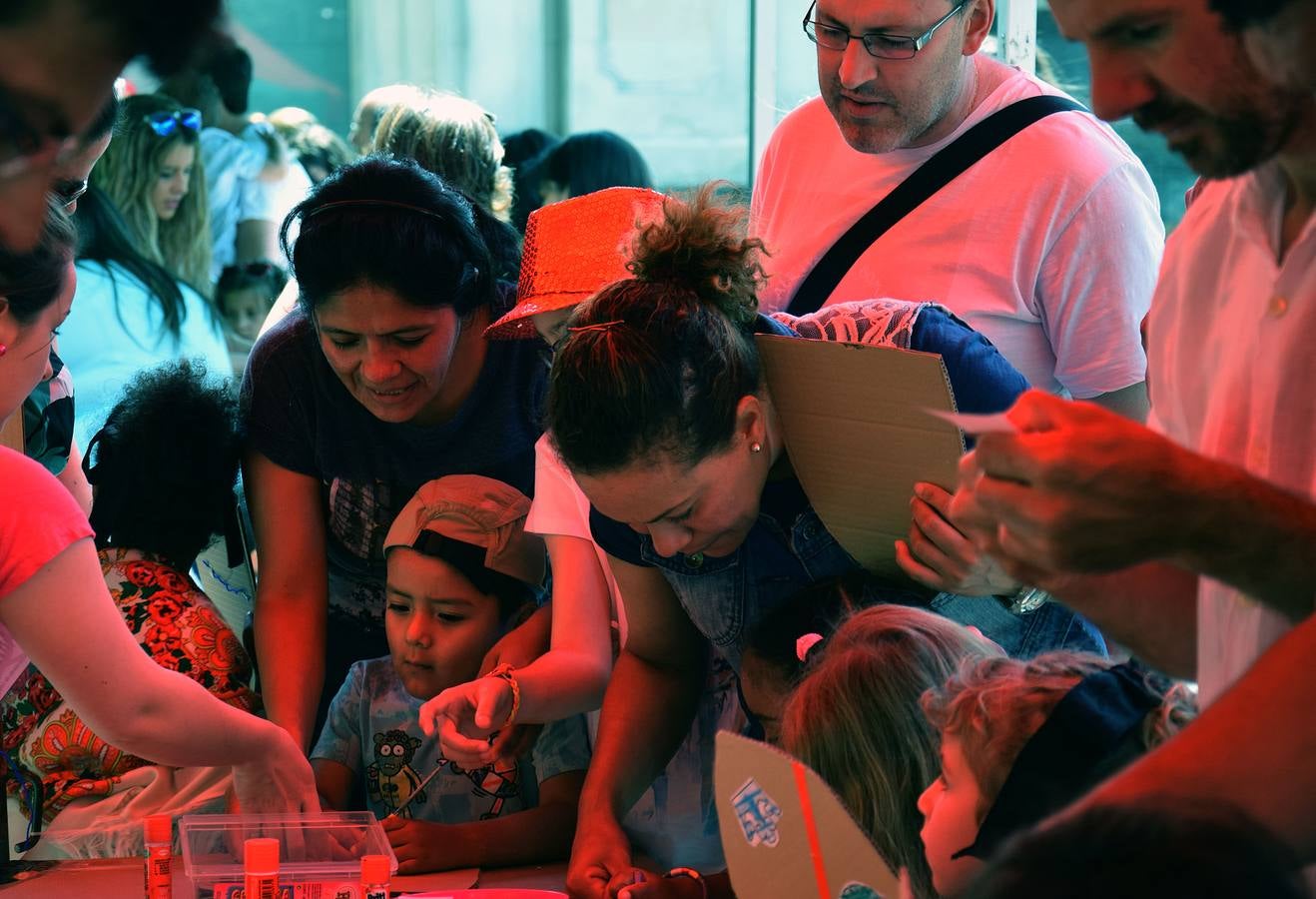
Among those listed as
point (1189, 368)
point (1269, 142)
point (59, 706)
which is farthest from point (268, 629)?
point (1269, 142)

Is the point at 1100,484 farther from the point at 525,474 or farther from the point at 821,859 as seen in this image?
the point at 525,474

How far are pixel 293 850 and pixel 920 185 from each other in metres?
1.24

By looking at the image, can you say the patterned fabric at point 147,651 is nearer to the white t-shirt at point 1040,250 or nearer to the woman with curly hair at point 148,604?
the woman with curly hair at point 148,604

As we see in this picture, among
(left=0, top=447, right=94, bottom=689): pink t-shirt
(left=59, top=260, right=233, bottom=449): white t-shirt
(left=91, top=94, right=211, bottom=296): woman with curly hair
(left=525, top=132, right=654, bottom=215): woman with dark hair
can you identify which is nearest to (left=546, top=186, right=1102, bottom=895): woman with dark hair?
(left=0, top=447, right=94, bottom=689): pink t-shirt

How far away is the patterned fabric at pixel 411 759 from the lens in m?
2.29

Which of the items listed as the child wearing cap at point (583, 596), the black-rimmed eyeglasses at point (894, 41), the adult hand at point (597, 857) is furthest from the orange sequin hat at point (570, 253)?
the adult hand at point (597, 857)

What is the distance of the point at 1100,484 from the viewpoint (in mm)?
935

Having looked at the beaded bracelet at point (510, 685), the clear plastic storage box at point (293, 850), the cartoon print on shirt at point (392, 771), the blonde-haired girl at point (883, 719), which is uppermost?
the blonde-haired girl at point (883, 719)

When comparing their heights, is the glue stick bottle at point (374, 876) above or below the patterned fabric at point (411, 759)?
above

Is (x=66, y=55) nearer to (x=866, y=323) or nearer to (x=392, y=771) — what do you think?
(x=866, y=323)

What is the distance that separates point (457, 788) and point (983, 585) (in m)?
0.93

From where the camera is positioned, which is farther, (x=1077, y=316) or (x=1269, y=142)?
(x=1077, y=316)

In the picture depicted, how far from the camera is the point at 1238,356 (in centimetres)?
114

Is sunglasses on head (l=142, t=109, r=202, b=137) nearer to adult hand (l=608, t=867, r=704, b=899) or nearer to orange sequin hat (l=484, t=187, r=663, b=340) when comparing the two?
orange sequin hat (l=484, t=187, r=663, b=340)
